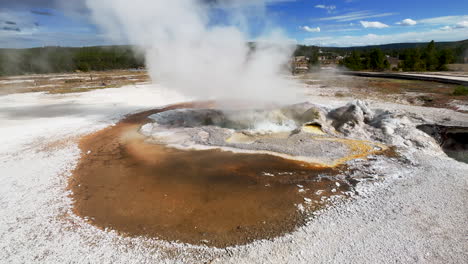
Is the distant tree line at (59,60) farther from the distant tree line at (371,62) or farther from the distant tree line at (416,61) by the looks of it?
the distant tree line at (416,61)

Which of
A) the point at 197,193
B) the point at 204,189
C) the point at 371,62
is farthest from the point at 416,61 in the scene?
the point at 197,193

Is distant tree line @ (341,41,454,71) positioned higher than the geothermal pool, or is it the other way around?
distant tree line @ (341,41,454,71)

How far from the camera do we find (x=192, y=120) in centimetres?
1736

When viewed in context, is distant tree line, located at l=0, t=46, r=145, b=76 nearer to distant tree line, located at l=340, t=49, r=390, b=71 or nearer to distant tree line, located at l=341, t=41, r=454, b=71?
distant tree line, located at l=340, t=49, r=390, b=71

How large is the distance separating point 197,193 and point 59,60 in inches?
3628

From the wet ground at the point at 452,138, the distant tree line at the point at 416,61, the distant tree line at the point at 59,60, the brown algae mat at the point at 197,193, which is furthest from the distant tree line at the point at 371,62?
the brown algae mat at the point at 197,193

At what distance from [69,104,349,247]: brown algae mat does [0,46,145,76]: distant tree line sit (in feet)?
199

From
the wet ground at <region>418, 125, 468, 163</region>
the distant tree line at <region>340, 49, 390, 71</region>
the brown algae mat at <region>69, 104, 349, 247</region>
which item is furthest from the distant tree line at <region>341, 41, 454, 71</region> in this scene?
the brown algae mat at <region>69, 104, 349, 247</region>

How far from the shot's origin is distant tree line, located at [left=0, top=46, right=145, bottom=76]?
70188mm

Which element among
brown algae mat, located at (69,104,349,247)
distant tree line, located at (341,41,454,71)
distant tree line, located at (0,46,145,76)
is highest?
distant tree line, located at (0,46,145,76)

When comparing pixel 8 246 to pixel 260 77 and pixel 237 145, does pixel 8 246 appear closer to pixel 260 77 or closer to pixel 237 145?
pixel 237 145

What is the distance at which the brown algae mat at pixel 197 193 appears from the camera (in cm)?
684

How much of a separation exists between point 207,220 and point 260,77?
42.2 ft

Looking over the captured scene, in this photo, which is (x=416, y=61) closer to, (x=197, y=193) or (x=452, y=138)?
(x=452, y=138)
